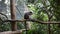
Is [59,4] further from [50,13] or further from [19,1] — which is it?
[19,1]

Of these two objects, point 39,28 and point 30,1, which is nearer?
point 39,28

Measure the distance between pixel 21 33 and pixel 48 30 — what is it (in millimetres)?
700

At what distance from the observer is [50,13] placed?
13.4ft

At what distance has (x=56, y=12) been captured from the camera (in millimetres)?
3955

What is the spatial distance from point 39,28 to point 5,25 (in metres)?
1.77

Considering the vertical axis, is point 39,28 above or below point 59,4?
below

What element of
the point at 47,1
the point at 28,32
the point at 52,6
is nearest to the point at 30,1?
the point at 47,1

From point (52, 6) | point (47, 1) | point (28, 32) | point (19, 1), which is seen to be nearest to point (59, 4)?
point (52, 6)

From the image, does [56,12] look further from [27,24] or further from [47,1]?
[27,24]

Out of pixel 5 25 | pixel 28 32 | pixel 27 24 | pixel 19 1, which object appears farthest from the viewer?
pixel 19 1

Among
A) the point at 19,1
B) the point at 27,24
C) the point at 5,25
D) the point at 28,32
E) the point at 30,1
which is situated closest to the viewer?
the point at 28,32

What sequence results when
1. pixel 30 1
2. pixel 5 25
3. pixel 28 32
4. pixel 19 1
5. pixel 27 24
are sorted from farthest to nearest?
1. pixel 19 1
2. pixel 5 25
3. pixel 30 1
4. pixel 27 24
5. pixel 28 32

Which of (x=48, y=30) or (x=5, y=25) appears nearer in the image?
(x=48, y=30)

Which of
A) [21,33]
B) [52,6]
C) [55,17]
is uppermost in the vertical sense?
[52,6]
